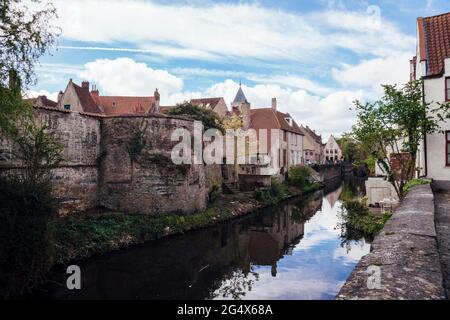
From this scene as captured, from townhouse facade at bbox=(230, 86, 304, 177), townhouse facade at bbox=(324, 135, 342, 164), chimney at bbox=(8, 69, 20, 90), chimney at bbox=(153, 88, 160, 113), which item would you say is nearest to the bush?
chimney at bbox=(8, 69, 20, 90)

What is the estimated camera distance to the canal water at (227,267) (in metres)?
9.46

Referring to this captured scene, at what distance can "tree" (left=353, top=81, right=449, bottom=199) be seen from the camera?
47.2 feet

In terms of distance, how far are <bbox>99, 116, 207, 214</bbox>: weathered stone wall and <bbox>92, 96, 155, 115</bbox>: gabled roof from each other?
2494 cm

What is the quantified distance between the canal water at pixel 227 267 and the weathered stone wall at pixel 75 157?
386 centimetres

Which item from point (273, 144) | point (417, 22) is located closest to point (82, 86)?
point (273, 144)

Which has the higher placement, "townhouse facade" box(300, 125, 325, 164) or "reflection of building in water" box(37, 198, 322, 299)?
"townhouse facade" box(300, 125, 325, 164)

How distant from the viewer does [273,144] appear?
127ft

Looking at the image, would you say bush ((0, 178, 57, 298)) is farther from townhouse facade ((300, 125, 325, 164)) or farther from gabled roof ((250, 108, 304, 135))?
townhouse facade ((300, 125, 325, 164))

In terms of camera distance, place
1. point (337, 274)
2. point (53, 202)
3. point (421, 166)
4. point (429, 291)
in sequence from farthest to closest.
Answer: point (421, 166), point (337, 274), point (53, 202), point (429, 291)

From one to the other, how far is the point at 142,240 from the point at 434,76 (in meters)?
14.2

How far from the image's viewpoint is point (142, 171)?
1633cm

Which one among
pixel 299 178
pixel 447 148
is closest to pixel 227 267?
pixel 447 148

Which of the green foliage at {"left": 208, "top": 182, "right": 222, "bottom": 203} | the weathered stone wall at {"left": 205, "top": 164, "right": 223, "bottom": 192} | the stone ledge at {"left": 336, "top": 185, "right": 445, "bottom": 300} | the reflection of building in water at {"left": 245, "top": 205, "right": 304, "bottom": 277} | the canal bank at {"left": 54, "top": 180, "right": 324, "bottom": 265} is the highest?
the weathered stone wall at {"left": 205, "top": 164, "right": 223, "bottom": 192}

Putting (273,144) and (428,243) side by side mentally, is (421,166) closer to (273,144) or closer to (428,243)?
(428,243)
